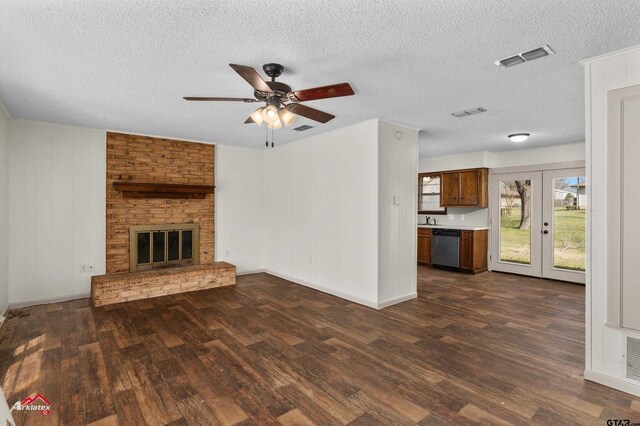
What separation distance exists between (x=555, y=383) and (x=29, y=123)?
→ 6725mm

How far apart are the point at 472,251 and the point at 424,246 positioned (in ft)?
3.58

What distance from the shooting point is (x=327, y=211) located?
526cm

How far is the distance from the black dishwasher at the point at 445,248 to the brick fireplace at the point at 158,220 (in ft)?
14.4

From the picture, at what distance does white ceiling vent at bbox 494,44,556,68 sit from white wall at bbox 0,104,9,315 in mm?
5376

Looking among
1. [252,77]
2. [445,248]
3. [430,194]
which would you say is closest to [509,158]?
[430,194]

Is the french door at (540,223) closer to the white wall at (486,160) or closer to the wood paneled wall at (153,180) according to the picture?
the white wall at (486,160)

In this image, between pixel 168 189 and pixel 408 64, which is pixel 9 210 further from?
pixel 408 64

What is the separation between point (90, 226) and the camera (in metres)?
4.99

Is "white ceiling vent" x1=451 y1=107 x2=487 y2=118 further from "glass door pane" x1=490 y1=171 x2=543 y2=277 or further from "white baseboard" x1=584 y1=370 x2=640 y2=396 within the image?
"glass door pane" x1=490 y1=171 x2=543 y2=277

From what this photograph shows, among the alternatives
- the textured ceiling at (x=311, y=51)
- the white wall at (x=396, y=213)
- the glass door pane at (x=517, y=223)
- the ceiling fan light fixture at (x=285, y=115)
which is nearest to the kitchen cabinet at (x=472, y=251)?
the glass door pane at (x=517, y=223)

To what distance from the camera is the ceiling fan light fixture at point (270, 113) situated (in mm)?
2715

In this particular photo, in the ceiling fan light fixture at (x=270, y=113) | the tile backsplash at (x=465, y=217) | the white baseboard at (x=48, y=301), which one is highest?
the ceiling fan light fixture at (x=270, y=113)

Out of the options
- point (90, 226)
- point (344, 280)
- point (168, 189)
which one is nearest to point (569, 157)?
point (344, 280)

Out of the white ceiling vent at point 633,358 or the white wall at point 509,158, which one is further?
the white wall at point 509,158
